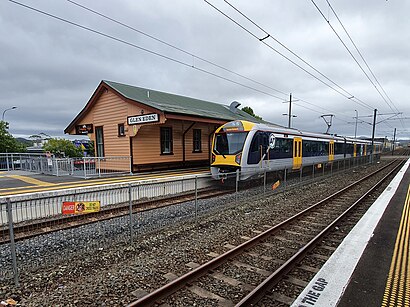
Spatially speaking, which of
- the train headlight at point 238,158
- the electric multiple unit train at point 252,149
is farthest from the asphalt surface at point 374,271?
the train headlight at point 238,158

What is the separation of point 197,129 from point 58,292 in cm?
1609

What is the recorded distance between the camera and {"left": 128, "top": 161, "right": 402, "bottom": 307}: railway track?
3.59 meters

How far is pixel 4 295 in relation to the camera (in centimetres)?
374

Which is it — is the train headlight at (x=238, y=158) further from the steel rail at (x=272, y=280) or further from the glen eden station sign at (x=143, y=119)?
the steel rail at (x=272, y=280)

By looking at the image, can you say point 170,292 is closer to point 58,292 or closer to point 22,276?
point 58,292

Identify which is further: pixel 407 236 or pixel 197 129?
pixel 197 129

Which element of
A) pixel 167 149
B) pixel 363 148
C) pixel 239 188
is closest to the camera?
pixel 239 188

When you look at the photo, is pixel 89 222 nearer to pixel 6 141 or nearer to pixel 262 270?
pixel 262 270

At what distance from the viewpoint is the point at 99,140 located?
1794cm

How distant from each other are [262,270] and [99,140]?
53.5 feet

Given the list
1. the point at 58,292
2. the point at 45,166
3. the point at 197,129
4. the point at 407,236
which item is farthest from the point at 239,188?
the point at 45,166

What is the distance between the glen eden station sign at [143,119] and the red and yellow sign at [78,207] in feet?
27.9

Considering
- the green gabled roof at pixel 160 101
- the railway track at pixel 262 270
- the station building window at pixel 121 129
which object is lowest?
the railway track at pixel 262 270

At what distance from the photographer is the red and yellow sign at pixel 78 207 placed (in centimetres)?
497
